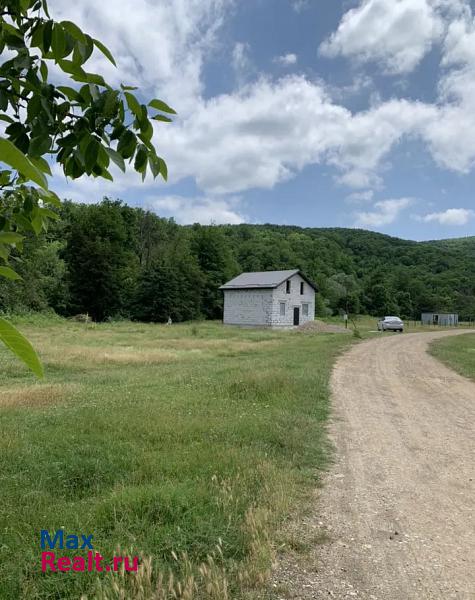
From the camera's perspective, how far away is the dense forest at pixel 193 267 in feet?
168

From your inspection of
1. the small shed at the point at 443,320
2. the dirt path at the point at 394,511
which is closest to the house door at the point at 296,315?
the small shed at the point at 443,320

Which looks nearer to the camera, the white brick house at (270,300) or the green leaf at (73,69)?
the green leaf at (73,69)

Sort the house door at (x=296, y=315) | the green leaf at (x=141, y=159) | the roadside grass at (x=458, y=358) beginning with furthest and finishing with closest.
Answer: the house door at (x=296, y=315), the roadside grass at (x=458, y=358), the green leaf at (x=141, y=159)

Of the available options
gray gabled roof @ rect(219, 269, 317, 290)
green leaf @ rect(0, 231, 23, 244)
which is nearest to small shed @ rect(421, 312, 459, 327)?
gray gabled roof @ rect(219, 269, 317, 290)

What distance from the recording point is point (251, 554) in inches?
127

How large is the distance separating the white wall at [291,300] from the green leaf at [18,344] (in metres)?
41.7

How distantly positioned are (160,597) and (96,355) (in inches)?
619

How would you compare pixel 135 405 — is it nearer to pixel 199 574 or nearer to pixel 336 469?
pixel 336 469

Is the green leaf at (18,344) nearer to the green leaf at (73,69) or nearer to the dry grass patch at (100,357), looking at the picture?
the green leaf at (73,69)

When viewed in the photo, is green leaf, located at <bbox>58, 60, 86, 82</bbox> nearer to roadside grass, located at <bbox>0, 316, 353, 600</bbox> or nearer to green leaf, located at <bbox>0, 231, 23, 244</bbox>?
green leaf, located at <bbox>0, 231, 23, 244</bbox>

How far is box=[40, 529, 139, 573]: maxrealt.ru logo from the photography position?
2.93 m

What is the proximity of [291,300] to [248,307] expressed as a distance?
436cm

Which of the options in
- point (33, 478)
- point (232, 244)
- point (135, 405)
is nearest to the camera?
point (33, 478)

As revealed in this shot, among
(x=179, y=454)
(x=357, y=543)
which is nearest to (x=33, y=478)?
(x=179, y=454)
